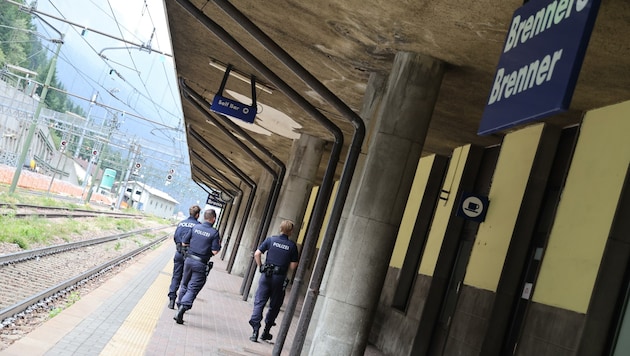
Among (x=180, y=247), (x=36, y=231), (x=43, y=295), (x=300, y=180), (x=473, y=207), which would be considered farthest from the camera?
(x=36, y=231)

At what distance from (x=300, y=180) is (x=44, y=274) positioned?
628 centimetres

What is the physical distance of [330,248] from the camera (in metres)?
11.0

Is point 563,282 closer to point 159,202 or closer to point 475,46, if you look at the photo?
point 475,46

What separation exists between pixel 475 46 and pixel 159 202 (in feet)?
365

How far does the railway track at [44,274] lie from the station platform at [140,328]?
30.0 inches

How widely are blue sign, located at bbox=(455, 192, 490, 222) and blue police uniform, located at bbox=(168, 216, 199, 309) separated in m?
4.50

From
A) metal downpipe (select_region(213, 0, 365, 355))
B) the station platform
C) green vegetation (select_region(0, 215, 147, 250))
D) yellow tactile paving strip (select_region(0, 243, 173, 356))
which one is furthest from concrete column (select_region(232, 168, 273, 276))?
metal downpipe (select_region(213, 0, 365, 355))

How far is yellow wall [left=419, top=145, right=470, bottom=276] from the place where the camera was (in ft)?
52.6

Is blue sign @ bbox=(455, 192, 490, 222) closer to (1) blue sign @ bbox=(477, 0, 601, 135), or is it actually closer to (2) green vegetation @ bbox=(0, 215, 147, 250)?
(1) blue sign @ bbox=(477, 0, 601, 135)

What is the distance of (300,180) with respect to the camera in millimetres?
20359

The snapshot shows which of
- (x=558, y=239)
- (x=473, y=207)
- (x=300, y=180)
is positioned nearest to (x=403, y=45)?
(x=558, y=239)

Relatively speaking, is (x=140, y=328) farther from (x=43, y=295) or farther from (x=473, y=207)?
(x=473, y=207)

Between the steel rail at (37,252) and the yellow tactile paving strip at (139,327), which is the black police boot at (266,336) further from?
the steel rail at (37,252)

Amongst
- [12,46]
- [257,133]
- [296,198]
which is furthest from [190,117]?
[12,46]
